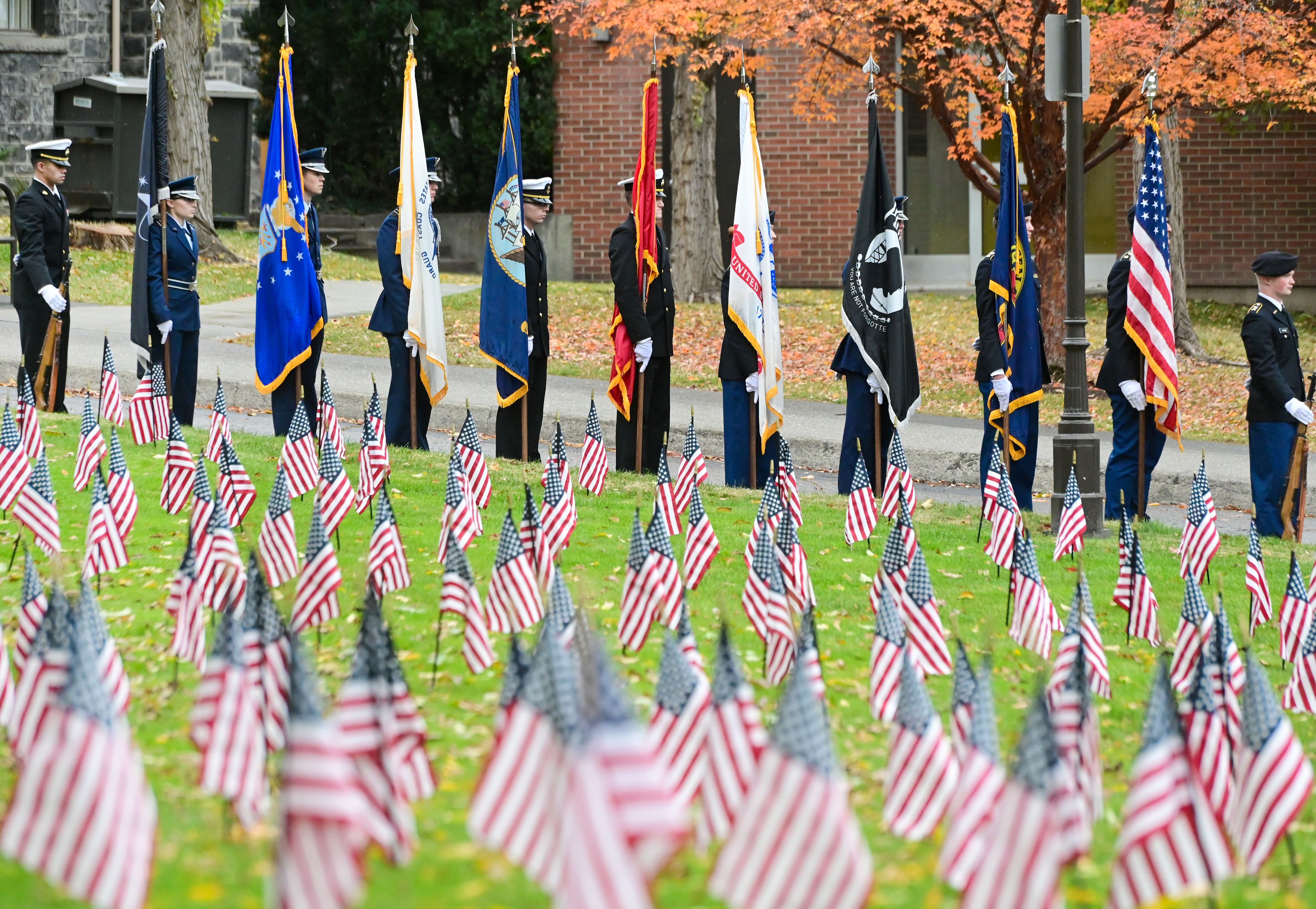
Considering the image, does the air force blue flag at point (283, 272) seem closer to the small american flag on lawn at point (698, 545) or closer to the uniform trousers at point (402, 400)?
the uniform trousers at point (402, 400)

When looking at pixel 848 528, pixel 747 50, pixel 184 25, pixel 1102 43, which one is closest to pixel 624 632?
pixel 848 528

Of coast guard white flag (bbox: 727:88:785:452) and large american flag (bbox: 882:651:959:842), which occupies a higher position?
coast guard white flag (bbox: 727:88:785:452)

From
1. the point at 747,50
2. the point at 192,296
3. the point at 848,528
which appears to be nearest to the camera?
the point at 848,528

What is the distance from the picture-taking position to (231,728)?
15.3 feet

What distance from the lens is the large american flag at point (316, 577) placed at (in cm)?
660

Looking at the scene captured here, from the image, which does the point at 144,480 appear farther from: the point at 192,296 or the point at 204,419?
the point at 204,419

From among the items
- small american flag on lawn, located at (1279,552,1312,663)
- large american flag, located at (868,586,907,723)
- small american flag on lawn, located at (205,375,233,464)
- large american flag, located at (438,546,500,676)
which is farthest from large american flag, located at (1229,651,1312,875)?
small american flag on lawn, located at (205,375,233,464)

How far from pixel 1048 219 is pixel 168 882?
47.7 feet

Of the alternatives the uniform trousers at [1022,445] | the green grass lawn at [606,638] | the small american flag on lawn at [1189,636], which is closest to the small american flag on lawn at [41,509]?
the green grass lawn at [606,638]

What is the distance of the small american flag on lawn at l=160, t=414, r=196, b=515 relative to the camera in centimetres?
866

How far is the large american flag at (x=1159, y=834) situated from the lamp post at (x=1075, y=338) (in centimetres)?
575

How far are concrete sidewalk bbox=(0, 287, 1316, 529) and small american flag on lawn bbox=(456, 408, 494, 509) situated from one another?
14.4ft

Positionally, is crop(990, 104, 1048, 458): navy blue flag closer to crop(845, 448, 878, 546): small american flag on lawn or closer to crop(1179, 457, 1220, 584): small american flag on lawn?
crop(845, 448, 878, 546): small american flag on lawn

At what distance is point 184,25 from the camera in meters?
22.7
